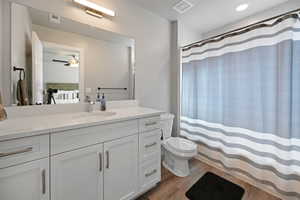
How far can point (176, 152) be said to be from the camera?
188 centimetres

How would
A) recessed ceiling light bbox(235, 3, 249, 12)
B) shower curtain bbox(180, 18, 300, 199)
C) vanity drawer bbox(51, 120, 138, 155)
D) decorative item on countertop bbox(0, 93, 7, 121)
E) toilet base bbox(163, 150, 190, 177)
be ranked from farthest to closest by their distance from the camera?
recessed ceiling light bbox(235, 3, 249, 12), toilet base bbox(163, 150, 190, 177), shower curtain bbox(180, 18, 300, 199), decorative item on countertop bbox(0, 93, 7, 121), vanity drawer bbox(51, 120, 138, 155)

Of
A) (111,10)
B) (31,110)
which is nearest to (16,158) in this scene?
(31,110)

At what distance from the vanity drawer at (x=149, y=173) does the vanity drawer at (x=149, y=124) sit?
35 cm

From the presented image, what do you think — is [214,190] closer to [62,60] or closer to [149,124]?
[149,124]

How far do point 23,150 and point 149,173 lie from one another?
1133mm

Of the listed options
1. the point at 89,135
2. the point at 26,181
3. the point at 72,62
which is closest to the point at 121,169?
the point at 89,135

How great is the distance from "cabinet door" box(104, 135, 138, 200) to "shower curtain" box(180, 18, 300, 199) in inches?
52.2

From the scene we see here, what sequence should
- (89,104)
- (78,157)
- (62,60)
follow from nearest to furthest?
(78,157) → (62,60) → (89,104)

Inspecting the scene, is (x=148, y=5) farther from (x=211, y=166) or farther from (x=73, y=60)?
(x=211, y=166)

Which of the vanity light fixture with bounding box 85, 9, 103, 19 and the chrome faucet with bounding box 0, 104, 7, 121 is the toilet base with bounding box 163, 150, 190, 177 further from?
the vanity light fixture with bounding box 85, 9, 103, 19

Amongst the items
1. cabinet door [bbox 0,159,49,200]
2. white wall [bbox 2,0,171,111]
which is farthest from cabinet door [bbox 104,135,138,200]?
white wall [bbox 2,0,171,111]

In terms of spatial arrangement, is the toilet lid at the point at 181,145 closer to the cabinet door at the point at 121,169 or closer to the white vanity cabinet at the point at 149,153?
the white vanity cabinet at the point at 149,153

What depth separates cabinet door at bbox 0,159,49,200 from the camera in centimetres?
81

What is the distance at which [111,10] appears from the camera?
5.81 feet
